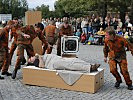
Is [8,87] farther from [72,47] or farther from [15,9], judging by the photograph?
[15,9]

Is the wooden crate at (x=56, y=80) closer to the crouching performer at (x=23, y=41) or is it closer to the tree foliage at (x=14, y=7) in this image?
the crouching performer at (x=23, y=41)

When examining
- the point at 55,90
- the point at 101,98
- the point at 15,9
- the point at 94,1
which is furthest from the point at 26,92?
the point at 15,9

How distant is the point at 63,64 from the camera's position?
8438 millimetres

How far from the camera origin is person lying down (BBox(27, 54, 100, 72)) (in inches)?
325

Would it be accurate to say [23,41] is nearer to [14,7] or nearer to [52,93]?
[52,93]

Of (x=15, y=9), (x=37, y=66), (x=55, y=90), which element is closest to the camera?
(x=55, y=90)

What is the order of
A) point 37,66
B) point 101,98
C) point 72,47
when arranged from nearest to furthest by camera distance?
point 101,98 < point 37,66 < point 72,47

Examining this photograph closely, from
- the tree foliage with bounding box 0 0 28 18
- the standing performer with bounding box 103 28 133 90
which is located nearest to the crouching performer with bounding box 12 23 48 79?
the standing performer with bounding box 103 28 133 90

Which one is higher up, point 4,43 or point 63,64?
point 4,43

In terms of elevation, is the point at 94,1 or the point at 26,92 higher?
the point at 94,1

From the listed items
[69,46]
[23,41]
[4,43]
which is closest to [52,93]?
[69,46]

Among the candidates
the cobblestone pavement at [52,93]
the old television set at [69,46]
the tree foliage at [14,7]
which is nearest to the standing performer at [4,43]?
the cobblestone pavement at [52,93]

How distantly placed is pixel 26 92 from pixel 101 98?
5.73ft

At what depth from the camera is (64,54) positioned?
9.39 m
